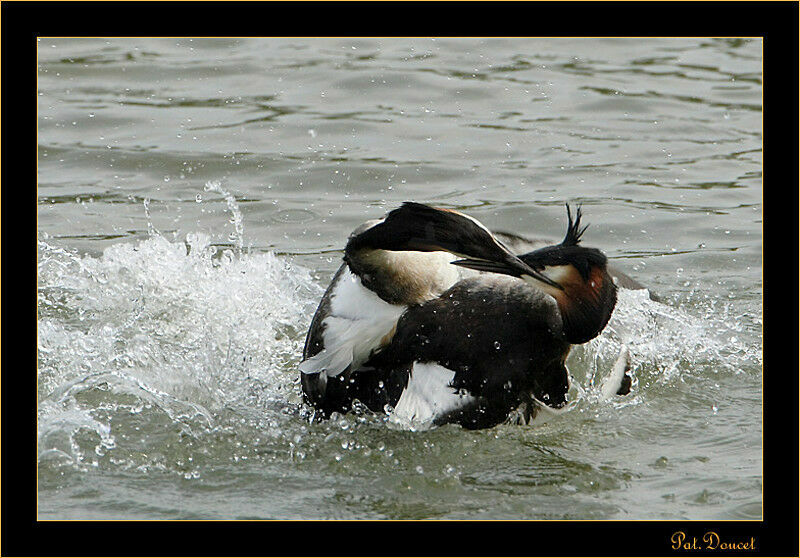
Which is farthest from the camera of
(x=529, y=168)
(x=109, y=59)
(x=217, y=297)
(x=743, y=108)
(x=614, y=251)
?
(x=109, y=59)

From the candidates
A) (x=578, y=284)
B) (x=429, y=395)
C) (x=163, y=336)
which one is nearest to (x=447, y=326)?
(x=429, y=395)

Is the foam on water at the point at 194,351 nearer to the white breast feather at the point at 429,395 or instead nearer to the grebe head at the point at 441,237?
the white breast feather at the point at 429,395

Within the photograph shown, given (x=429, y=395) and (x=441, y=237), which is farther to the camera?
(x=429, y=395)

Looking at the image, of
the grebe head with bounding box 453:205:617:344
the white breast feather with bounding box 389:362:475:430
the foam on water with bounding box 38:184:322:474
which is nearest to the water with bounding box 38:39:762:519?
the foam on water with bounding box 38:184:322:474

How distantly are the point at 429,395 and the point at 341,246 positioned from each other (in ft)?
10.7

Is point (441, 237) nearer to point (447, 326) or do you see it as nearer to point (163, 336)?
point (447, 326)

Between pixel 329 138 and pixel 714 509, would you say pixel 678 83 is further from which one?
pixel 714 509

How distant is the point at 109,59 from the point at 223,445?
7520mm

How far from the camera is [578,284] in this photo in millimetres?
4352

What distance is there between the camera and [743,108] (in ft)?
34.0

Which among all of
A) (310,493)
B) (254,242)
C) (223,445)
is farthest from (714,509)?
(254,242)

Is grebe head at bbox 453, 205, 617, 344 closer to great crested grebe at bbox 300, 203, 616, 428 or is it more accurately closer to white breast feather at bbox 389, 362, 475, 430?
great crested grebe at bbox 300, 203, 616, 428

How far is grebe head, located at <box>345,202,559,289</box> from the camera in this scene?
13.6ft

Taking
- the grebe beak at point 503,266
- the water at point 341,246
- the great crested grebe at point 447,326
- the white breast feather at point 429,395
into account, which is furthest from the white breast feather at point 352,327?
the grebe beak at point 503,266
